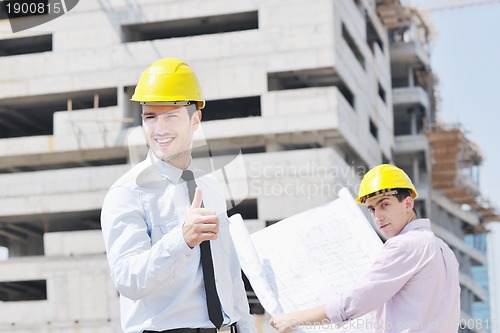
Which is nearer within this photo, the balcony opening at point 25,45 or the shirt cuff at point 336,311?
the shirt cuff at point 336,311

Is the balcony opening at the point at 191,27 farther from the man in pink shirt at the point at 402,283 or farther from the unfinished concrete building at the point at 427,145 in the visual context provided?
the man in pink shirt at the point at 402,283

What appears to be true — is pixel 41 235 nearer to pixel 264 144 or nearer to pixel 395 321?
pixel 264 144

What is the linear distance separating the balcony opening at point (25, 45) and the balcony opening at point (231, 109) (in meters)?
7.25

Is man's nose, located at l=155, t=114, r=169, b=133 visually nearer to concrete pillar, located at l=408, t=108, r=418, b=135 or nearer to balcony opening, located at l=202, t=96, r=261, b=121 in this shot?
balcony opening, located at l=202, t=96, r=261, b=121

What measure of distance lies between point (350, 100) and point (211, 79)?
7534 mm

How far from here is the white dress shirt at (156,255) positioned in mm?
3160

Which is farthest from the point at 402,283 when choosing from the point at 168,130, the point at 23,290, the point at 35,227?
the point at 23,290

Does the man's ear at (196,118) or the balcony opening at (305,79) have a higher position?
the balcony opening at (305,79)

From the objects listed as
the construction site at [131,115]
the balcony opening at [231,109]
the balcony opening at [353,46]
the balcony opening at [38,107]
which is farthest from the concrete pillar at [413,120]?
the balcony opening at [38,107]

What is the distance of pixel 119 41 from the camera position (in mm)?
34406

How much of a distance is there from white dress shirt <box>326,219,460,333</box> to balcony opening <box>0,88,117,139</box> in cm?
3084

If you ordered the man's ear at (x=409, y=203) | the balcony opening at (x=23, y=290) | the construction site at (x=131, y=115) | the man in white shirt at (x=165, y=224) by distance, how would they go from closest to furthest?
the man in white shirt at (x=165, y=224)
the man's ear at (x=409, y=203)
the construction site at (x=131, y=115)
the balcony opening at (x=23, y=290)

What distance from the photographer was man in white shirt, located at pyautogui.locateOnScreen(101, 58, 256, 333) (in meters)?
3.23

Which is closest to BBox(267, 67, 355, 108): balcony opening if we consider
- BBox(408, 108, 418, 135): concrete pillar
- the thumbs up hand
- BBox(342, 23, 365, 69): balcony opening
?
BBox(342, 23, 365, 69): balcony opening
